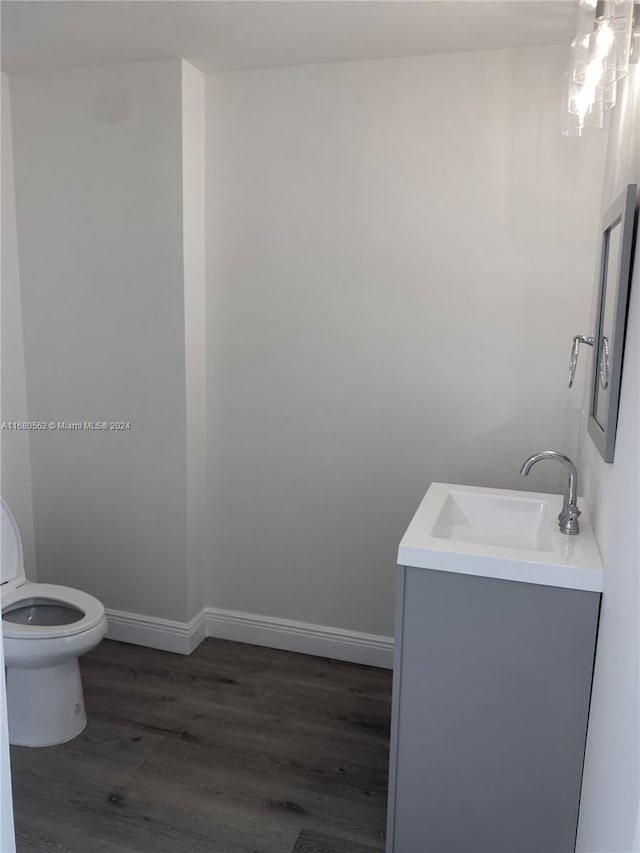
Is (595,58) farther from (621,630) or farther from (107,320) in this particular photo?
(107,320)

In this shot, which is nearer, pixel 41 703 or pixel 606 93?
pixel 606 93

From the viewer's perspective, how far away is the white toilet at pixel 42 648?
2.30 meters

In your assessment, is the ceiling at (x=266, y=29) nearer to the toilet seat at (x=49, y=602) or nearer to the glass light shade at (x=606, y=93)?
the glass light shade at (x=606, y=93)

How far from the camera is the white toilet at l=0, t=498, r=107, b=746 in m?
2.30

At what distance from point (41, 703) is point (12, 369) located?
4.56ft

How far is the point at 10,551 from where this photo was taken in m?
2.62

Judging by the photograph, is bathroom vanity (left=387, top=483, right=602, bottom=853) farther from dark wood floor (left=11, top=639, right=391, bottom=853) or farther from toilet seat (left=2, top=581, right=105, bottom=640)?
toilet seat (left=2, top=581, right=105, bottom=640)

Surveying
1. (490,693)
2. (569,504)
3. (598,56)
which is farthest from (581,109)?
→ (490,693)

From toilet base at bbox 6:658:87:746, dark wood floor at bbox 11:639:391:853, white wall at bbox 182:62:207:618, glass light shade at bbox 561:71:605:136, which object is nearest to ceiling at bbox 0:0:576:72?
white wall at bbox 182:62:207:618

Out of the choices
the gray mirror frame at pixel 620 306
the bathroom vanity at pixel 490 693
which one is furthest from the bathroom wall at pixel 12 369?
the gray mirror frame at pixel 620 306

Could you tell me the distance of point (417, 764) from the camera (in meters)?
1.84

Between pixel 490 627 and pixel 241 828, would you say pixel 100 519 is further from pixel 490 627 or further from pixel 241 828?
pixel 490 627

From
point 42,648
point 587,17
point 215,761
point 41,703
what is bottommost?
point 215,761

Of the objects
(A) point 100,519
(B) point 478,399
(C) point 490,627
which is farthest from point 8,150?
(C) point 490,627
